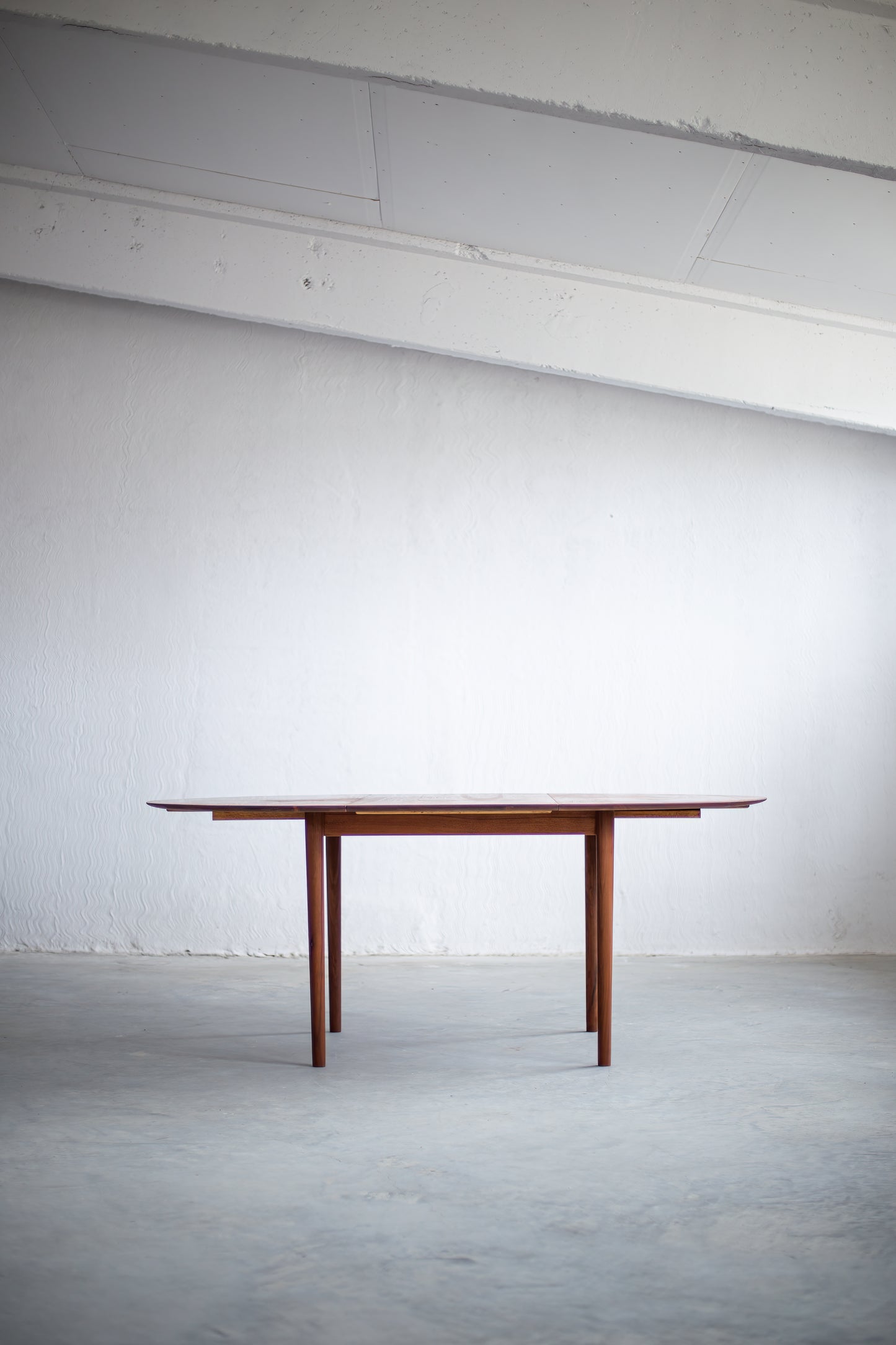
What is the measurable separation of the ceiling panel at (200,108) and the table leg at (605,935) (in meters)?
2.26

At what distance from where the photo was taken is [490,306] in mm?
4188

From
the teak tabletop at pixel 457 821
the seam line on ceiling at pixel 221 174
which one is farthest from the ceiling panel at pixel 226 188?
the teak tabletop at pixel 457 821

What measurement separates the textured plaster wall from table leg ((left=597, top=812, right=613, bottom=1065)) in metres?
1.80

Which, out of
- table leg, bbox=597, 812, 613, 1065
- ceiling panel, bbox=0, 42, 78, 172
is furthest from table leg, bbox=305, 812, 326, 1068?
ceiling panel, bbox=0, 42, 78, 172

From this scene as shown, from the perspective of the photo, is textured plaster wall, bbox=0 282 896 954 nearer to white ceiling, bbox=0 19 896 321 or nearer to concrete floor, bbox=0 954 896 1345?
white ceiling, bbox=0 19 896 321

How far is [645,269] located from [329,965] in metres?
2.83

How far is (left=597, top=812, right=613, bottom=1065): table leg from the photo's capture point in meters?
2.61

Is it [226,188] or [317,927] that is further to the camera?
[226,188]

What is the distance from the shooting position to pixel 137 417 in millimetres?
4691

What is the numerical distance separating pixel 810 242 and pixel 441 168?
1.31 m

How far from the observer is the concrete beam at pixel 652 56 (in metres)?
2.85

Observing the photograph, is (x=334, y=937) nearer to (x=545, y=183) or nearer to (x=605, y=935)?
(x=605, y=935)

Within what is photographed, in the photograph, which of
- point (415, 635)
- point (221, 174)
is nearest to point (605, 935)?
point (415, 635)

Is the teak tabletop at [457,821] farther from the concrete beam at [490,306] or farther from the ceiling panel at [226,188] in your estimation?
the ceiling panel at [226,188]
